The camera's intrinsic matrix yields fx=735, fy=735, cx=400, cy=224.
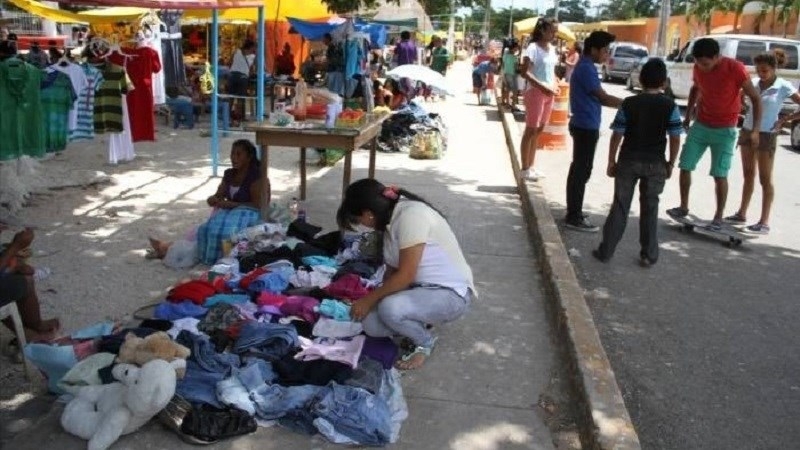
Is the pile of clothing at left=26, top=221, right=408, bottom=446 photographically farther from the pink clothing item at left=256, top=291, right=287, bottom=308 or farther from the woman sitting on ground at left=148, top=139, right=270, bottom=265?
the woman sitting on ground at left=148, top=139, right=270, bottom=265

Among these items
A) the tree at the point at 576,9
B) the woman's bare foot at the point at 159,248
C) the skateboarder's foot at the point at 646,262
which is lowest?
the skateboarder's foot at the point at 646,262

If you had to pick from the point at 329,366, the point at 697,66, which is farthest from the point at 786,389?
the point at 697,66

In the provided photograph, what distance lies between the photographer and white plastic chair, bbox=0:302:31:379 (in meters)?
3.65

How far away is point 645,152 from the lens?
5.92 meters

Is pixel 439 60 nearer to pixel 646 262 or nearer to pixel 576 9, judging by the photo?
pixel 646 262

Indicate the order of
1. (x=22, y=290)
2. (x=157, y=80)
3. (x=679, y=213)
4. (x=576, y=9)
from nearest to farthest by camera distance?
(x=22, y=290) → (x=679, y=213) → (x=157, y=80) → (x=576, y=9)

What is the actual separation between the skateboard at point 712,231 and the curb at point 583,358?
1.55m

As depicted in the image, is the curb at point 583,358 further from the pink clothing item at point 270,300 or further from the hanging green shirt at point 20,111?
the hanging green shirt at point 20,111

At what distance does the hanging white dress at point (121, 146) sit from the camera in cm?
860

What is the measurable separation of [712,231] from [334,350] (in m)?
4.51

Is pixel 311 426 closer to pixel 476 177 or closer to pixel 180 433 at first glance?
pixel 180 433

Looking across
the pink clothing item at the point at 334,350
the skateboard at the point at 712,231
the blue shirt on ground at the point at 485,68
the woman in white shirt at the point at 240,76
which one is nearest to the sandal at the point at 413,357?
the pink clothing item at the point at 334,350

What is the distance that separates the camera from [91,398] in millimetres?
3197

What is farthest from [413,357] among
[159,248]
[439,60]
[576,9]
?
[576,9]
